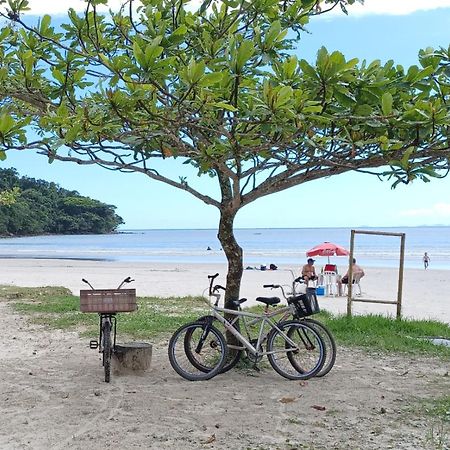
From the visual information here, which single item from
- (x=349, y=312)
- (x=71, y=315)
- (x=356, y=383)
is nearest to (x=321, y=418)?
(x=356, y=383)

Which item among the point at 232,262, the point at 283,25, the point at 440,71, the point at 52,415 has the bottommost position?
the point at 52,415

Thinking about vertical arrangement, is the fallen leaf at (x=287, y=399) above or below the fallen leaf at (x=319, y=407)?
below

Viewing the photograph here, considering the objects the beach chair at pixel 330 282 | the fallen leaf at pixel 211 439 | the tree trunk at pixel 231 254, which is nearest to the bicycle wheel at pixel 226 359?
the tree trunk at pixel 231 254

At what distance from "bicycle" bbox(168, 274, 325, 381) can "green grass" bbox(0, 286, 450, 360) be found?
6.65ft

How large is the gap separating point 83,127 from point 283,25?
2.46m

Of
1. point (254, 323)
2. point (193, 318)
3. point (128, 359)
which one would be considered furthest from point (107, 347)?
point (193, 318)

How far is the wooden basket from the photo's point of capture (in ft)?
18.0

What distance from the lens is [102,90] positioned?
13.3 ft

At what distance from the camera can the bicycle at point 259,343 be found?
5.67 metres

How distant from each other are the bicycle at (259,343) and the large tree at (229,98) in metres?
1.28

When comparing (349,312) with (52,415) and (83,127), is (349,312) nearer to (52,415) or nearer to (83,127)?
(52,415)

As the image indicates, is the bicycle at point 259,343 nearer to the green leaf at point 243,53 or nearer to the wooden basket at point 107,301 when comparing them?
the wooden basket at point 107,301

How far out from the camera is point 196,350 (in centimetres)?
589

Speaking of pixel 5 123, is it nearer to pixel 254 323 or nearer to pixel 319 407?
pixel 254 323
